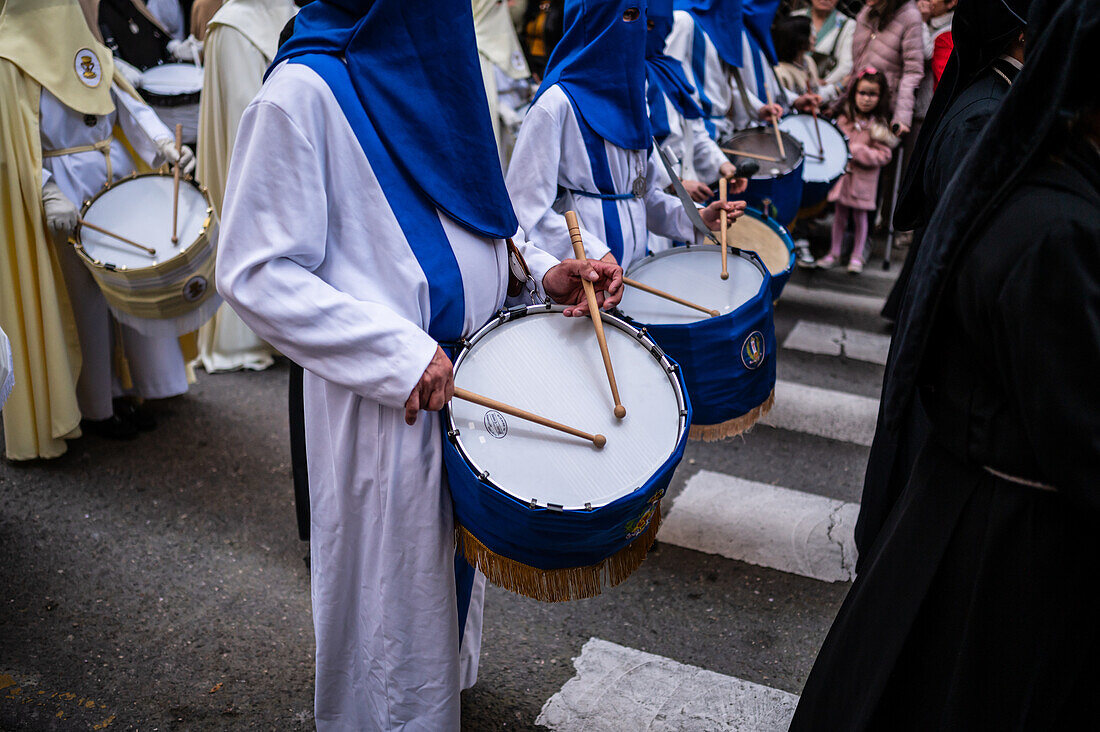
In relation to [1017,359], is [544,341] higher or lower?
lower

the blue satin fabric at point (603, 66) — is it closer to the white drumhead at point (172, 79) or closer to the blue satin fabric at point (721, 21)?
the blue satin fabric at point (721, 21)

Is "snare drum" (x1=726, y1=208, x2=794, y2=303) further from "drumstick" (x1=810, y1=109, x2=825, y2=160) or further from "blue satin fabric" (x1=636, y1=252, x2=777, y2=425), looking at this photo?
"drumstick" (x1=810, y1=109, x2=825, y2=160)

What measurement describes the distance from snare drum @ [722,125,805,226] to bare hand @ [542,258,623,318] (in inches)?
104

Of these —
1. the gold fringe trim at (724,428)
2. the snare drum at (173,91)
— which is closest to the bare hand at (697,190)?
the gold fringe trim at (724,428)

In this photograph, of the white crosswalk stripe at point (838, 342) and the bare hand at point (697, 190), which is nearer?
the bare hand at point (697, 190)

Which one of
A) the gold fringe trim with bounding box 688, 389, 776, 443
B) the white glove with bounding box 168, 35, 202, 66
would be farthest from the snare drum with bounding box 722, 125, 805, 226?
the white glove with bounding box 168, 35, 202, 66

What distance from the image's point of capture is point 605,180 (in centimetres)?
336

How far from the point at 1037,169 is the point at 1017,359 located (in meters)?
0.33

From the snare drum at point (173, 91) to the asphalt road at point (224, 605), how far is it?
7.28 feet

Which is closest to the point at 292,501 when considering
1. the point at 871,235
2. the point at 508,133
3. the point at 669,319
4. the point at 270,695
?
the point at 270,695

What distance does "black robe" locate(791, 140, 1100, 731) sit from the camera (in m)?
1.42

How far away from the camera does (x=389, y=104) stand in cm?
193

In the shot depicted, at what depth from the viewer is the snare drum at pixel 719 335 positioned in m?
2.70

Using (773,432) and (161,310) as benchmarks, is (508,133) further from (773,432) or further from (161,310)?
(161,310)
